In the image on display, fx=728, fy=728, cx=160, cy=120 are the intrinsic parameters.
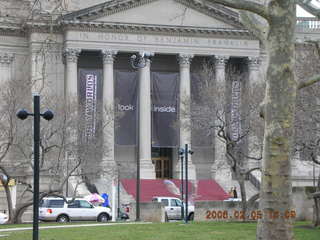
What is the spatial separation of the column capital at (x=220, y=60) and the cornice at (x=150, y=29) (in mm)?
2052

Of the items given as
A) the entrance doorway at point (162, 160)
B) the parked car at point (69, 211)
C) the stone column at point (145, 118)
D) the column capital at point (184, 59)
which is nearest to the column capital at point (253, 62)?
the column capital at point (184, 59)

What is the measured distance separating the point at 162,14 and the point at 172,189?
53.1ft

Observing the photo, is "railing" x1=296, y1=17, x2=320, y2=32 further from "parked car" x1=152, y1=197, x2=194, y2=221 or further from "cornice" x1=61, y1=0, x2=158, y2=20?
"parked car" x1=152, y1=197, x2=194, y2=221

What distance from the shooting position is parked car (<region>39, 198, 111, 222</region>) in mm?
41875

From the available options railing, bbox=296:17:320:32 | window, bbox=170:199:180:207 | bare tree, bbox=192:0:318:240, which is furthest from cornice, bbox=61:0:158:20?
bare tree, bbox=192:0:318:240

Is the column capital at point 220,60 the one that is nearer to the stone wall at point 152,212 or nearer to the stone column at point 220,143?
the stone column at point 220,143

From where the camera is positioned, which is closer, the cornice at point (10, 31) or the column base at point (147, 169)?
Answer: the column base at point (147, 169)

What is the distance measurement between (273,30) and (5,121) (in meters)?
33.8

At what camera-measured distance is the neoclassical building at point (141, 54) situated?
2451 inches

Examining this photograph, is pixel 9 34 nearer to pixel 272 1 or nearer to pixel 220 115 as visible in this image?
pixel 220 115

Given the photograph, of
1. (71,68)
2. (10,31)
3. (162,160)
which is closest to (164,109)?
(162,160)

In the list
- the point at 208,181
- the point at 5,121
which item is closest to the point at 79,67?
the point at 208,181

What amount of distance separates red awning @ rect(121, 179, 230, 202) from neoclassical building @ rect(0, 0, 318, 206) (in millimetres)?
1618

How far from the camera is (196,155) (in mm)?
69125
